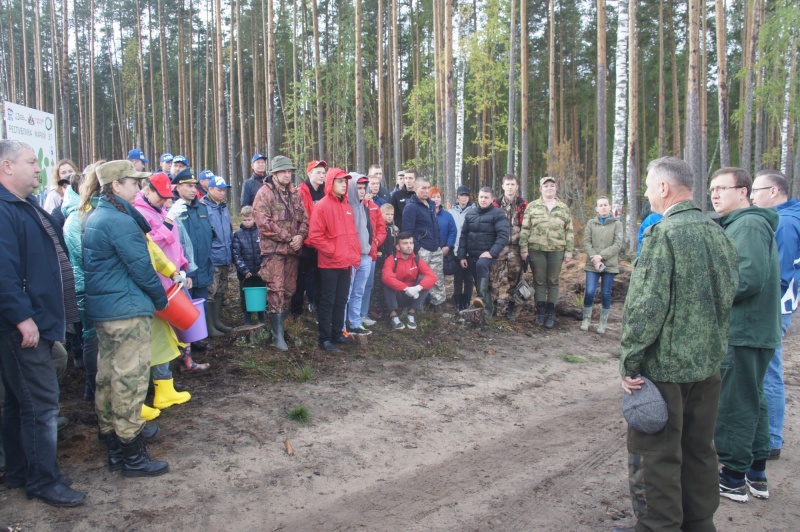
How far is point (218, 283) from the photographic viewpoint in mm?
7219

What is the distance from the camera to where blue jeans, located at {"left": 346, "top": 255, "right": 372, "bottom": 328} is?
294 inches

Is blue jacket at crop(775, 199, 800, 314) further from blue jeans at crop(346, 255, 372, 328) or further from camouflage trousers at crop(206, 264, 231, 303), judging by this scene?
camouflage trousers at crop(206, 264, 231, 303)

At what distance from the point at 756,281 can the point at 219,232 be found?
609cm

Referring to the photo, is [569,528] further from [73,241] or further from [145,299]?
[73,241]

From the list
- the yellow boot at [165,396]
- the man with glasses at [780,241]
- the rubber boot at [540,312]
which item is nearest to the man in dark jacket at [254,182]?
the yellow boot at [165,396]

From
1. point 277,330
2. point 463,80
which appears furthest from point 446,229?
point 463,80

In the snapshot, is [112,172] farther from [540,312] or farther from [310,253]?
[540,312]

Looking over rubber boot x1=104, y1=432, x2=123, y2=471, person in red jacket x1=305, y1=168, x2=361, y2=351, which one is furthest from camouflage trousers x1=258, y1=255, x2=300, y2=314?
rubber boot x1=104, y1=432, x2=123, y2=471

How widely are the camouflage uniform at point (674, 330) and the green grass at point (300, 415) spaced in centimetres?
305

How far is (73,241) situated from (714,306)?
532 centimetres

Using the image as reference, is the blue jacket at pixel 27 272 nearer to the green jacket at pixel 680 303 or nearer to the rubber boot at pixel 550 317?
the green jacket at pixel 680 303

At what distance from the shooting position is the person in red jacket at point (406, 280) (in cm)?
803

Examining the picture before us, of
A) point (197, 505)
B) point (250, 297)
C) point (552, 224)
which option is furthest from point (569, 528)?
point (552, 224)

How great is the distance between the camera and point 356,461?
4.38 metres
